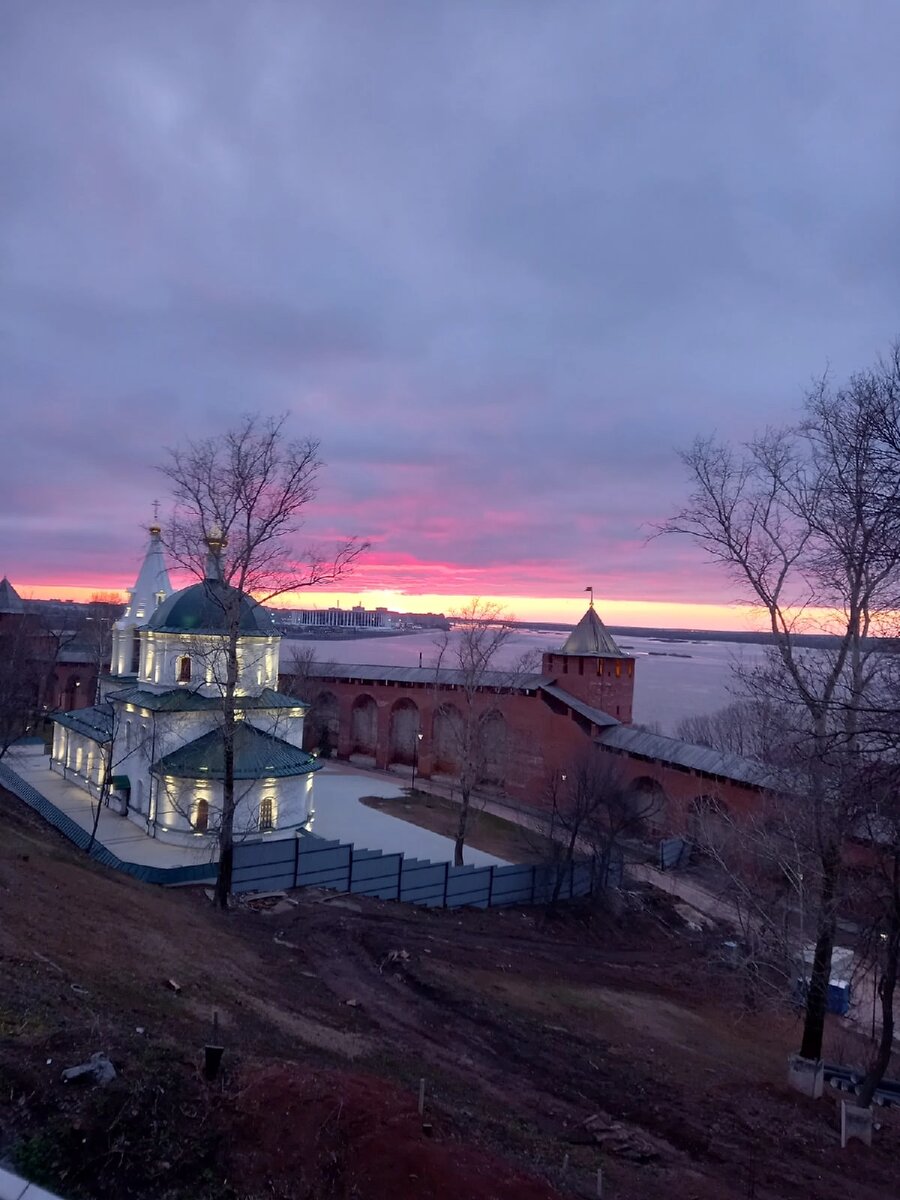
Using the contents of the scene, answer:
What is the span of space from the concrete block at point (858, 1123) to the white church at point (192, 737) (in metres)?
14.3

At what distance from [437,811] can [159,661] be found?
11.5 metres

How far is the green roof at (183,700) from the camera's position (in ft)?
70.4

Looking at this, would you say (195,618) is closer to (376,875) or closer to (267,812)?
(267,812)

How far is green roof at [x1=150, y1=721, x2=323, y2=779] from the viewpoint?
20.3 metres

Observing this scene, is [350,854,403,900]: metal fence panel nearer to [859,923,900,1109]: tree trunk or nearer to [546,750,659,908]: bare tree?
[546,750,659,908]: bare tree

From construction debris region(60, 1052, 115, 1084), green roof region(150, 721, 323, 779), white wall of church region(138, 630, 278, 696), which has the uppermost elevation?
white wall of church region(138, 630, 278, 696)

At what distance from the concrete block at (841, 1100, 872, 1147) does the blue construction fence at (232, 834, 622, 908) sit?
10.1m

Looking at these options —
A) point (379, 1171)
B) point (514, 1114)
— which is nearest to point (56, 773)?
point (514, 1114)

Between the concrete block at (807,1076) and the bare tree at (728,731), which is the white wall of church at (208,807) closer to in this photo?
the bare tree at (728,731)

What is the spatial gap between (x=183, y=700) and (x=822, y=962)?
690 inches

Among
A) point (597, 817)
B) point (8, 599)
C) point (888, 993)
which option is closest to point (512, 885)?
point (597, 817)

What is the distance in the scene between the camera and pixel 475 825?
26.5m

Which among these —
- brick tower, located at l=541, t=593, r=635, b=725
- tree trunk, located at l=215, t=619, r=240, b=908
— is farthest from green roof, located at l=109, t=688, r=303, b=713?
brick tower, located at l=541, t=593, r=635, b=725

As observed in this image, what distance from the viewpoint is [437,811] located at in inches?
1107
